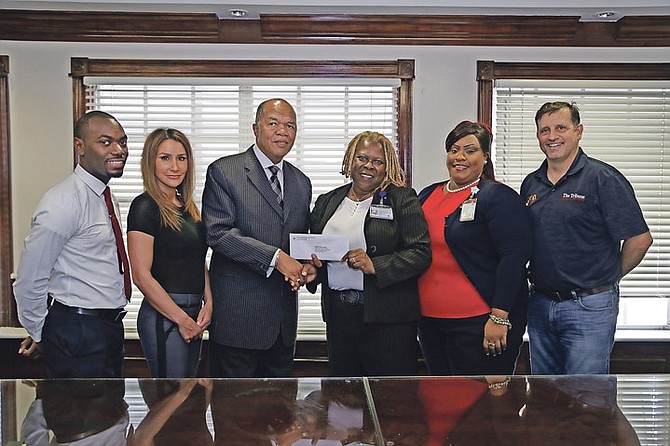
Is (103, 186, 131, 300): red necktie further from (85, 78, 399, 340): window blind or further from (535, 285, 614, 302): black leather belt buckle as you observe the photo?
(535, 285, 614, 302): black leather belt buckle

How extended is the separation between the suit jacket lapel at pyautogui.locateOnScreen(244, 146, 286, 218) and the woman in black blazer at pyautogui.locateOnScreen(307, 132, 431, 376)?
0.25 metres

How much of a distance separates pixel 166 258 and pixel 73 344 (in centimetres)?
49

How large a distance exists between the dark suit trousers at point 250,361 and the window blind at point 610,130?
1.97 m

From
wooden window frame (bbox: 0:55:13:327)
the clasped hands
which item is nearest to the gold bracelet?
the clasped hands

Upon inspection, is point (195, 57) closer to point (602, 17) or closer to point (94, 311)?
point (94, 311)

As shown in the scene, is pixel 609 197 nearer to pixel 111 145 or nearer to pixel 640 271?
pixel 640 271

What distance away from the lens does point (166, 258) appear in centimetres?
283

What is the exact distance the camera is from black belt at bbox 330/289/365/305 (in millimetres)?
2946

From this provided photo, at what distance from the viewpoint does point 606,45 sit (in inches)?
164

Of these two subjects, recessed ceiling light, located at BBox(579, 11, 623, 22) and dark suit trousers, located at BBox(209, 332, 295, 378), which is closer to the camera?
dark suit trousers, located at BBox(209, 332, 295, 378)

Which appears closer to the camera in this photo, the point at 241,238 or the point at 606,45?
the point at 241,238

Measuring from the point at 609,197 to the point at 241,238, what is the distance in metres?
1.56

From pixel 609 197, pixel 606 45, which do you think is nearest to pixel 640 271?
pixel 606 45

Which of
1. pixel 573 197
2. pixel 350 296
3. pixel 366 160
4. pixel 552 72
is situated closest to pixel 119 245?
pixel 350 296
